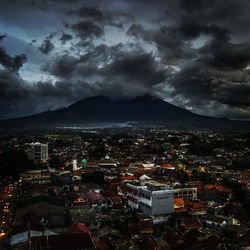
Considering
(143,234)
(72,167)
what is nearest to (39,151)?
(72,167)

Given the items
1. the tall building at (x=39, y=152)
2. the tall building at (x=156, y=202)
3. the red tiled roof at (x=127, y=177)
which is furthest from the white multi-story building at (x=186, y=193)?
the tall building at (x=39, y=152)

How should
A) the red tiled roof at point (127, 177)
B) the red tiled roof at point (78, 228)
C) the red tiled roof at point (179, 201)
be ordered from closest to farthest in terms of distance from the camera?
the red tiled roof at point (78, 228) → the red tiled roof at point (179, 201) → the red tiled roof at point (127, 177)

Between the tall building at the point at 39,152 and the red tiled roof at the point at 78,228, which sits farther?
the tall building at the point at 39,152

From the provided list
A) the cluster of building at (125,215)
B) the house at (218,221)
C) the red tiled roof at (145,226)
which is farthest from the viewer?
the house at (218,221)

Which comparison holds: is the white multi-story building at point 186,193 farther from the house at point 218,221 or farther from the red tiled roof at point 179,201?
the house at point 218,221

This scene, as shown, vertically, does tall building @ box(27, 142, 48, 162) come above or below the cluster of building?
above

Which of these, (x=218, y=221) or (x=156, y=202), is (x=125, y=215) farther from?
(x=218, y=221)

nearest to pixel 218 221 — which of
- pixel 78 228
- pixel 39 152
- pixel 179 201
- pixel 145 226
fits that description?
pixel 145 226

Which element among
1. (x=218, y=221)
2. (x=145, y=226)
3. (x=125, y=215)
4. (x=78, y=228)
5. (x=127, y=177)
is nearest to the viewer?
(x=78, y=228)

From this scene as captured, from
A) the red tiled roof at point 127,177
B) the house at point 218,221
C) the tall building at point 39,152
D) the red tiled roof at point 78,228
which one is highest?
the tall building at point 39,152

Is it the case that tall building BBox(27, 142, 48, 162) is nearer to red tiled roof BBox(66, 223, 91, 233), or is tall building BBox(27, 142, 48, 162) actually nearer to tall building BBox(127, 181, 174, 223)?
tall building BBox(127, 181, 174, 223)

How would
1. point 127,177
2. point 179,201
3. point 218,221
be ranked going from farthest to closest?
point 127,177 → point 179,201 → point 218,221

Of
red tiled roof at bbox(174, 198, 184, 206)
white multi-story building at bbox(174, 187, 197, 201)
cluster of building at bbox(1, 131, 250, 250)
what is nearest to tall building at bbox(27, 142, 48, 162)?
cluster of building at bbox(1, 131, 250, 250)
